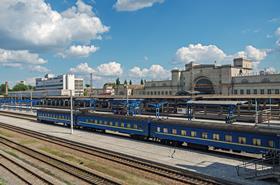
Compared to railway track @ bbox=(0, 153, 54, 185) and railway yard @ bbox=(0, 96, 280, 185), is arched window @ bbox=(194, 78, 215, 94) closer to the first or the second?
railway yard @ bbox=(0, 96, 280, 185)

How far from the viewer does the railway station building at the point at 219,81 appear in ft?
266

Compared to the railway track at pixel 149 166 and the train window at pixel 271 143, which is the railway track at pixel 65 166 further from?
the train window at pixel 271 143

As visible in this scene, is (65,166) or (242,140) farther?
(242,140)

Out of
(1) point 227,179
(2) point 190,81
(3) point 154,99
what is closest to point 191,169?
(1) point 227,179

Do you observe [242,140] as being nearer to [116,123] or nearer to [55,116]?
[116,123]

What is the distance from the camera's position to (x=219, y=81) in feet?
309

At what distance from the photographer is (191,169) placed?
21391 millimetres

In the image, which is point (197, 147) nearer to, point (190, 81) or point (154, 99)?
point (154, 99)

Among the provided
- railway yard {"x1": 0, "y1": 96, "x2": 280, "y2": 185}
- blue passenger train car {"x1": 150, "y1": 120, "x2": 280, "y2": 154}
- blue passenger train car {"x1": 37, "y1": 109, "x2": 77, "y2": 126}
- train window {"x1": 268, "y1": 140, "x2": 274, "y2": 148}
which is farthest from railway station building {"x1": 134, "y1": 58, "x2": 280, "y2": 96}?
train window {"x1": 268, "y1": 140, "x2": 274, "y2": 148}

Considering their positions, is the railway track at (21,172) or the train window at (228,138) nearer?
the railway track at (21,172)

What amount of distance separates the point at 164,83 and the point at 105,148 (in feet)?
280

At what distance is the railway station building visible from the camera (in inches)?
3187

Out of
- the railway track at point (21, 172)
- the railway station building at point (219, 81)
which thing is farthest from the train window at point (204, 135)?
the railway station building at point (219, 81)

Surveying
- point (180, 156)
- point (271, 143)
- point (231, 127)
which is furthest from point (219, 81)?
point (271, 143)
